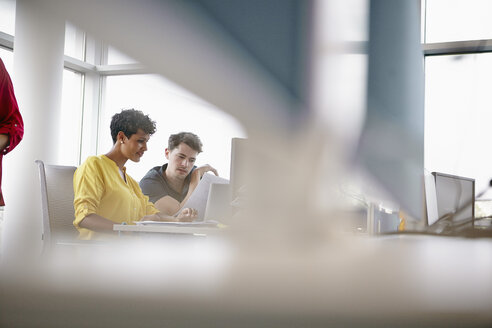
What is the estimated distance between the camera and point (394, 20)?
0.18 m

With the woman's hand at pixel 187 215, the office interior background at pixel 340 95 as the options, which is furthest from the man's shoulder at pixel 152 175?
the woman's hand at pixel 187 215

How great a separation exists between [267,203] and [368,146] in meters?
0.05

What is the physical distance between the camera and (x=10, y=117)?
A: 0.40 meters

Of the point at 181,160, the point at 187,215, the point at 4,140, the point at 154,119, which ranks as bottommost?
the point at 187,215

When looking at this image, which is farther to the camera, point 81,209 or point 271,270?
point 81,209

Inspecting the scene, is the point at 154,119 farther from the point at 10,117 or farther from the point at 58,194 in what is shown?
the point at 10,117

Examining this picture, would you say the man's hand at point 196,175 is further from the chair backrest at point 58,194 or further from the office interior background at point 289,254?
the office interior background at point 289,254

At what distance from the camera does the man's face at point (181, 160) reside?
2.59 m

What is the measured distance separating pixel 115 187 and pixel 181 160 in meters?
1.26

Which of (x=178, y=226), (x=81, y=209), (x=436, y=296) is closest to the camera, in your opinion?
(x=436, y=296)

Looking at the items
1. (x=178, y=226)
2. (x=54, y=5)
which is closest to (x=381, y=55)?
(x=54, y=5)

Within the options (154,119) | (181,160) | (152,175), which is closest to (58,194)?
(152,175)

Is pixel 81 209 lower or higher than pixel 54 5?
lower

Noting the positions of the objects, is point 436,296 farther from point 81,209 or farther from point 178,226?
point 81,209
